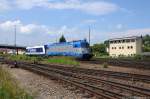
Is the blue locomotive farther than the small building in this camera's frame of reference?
No

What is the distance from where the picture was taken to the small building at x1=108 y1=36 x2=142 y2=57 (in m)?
105

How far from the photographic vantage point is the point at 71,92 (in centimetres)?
1623

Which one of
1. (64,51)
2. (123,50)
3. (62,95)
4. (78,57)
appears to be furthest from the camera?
(123,50)

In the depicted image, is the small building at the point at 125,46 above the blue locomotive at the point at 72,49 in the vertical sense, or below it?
above

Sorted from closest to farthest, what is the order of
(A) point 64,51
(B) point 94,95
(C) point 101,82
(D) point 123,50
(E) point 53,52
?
(B) point 94,95
(C) point 101,82
(A) point 64,51
(E) point 53,52
(D) point 123,50

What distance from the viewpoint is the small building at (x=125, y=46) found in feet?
345

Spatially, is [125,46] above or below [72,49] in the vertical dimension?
above

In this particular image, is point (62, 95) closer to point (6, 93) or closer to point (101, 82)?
point (6, 93)

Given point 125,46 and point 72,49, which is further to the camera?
point 125,46

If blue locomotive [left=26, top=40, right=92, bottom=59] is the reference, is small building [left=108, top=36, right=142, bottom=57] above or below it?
above

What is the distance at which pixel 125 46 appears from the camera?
10994cm

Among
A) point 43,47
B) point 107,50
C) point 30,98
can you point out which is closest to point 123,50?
point 107,50

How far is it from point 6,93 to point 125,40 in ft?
325

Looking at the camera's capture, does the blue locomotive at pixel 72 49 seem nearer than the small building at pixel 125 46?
Yes
